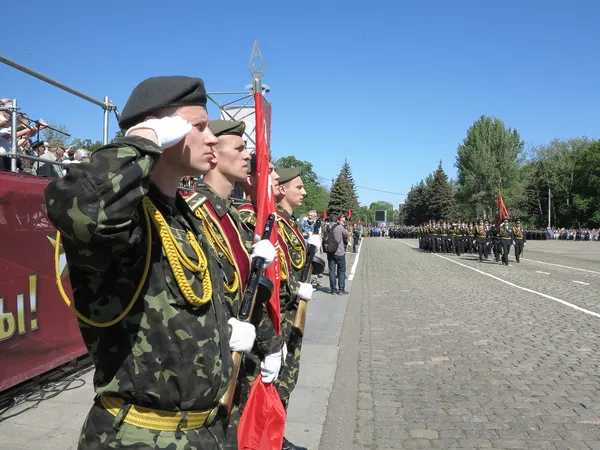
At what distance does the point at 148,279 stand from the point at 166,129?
0.48m

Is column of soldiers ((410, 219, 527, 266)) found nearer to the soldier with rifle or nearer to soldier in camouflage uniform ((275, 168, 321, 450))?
the soldier with rifle

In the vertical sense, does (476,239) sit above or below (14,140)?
below

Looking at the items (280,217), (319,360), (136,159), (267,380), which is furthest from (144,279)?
(319,360)

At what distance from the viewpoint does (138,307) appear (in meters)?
1.65

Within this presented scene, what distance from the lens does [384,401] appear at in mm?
5414

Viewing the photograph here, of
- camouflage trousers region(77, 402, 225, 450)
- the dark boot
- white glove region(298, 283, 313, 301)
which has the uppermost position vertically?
white glove region(298, 283, 313, 301)

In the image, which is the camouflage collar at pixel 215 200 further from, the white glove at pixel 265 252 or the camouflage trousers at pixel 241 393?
the camouflage trousers at pixel 241 393

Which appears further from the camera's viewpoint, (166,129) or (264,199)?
(264,199)

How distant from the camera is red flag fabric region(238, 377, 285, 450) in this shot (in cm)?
268

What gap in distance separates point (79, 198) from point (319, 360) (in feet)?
19.8

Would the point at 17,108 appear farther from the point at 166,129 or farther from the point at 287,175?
the point at 166,129

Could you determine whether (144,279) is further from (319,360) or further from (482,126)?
(482,126)

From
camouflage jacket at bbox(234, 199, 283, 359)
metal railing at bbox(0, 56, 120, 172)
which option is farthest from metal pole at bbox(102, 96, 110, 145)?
camouflage jacket at bbox(234, 199, 283, 359)

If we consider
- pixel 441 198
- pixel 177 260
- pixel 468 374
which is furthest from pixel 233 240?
pixel 441 198
